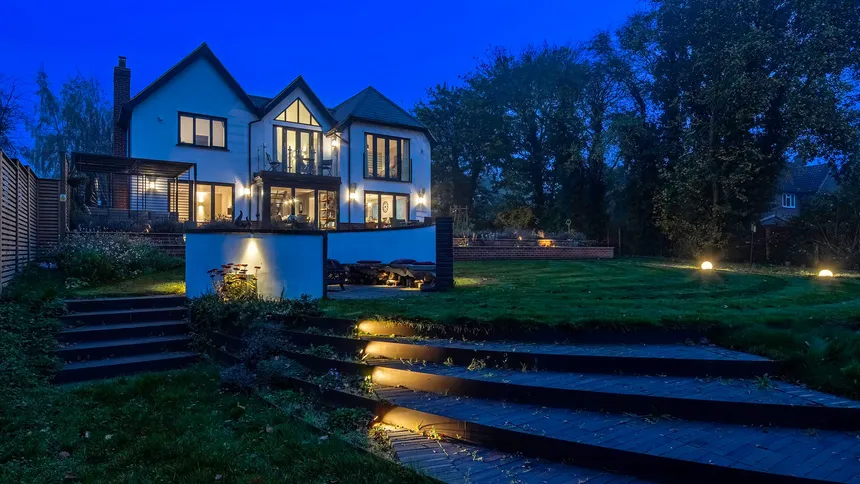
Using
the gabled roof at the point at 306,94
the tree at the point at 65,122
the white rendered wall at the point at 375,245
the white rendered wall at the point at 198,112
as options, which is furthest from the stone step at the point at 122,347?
the tree at the point at 65,122

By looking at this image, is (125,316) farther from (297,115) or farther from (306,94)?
(306,94)

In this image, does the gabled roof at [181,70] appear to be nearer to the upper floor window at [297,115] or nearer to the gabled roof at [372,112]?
the upper floor window at [297,115]

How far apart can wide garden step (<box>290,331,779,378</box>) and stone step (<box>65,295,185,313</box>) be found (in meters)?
3.51

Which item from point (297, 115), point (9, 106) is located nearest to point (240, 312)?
point (297, 115)

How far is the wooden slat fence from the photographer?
22.6 feet

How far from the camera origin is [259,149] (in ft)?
71.0

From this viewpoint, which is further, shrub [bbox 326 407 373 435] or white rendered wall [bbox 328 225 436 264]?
white rendered wall [bbox 328 225 436 264]

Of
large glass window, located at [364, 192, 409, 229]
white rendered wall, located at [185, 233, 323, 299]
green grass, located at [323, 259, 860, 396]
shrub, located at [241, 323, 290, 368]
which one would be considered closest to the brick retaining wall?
large glass window, located at [364, 192, 409, 229]

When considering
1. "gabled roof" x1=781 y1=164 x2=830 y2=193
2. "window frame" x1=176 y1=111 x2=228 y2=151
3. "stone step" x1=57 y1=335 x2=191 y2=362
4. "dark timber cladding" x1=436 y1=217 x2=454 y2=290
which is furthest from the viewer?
"gabled roof" x1=781 y1=164 x2=830 y2=193

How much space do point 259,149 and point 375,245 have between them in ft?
35.3

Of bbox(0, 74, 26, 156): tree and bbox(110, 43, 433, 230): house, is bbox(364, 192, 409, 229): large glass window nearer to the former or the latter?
bbox(110, 43, 433, 230): house

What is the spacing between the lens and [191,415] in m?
4.35

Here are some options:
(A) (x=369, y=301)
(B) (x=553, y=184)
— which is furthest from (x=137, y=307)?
(B) (x=553, y=184)

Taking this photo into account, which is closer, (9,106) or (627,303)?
(627,303)
